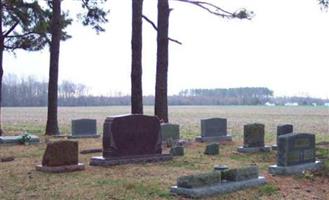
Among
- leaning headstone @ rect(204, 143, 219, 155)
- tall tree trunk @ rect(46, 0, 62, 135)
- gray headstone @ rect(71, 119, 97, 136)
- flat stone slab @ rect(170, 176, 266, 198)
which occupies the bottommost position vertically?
flat stone slab @ rect(170, 176, 266, 198)

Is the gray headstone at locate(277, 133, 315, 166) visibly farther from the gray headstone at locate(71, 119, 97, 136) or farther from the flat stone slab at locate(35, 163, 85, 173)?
the gray headstone at locate(71, 119, 97, 136)

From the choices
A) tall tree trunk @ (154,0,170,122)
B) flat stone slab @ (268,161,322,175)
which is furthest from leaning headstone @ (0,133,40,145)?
flat stone slab @ (268,161,322,175)

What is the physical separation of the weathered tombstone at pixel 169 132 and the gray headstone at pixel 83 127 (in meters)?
5.49

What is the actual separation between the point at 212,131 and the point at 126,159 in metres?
7.54

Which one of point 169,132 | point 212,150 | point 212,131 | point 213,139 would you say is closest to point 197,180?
point 212,150

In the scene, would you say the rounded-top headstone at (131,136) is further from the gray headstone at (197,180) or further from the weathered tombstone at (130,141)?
the gray headstone at (197,180)

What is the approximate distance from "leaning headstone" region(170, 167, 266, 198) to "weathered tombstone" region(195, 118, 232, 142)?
9.79 m

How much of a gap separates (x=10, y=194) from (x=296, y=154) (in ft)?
20.6

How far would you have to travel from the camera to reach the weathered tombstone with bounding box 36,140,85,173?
12.1 m

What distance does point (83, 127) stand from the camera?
22.8 metres

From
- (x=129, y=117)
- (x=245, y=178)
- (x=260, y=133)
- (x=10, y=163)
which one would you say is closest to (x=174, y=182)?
(x=245, y=178)

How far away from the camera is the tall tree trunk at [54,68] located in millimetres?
A: 23969

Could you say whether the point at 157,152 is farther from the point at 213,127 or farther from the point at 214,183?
the point at 213,127

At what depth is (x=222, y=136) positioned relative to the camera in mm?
20859
